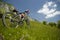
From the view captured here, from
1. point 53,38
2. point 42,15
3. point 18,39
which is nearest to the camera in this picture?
point 18,39

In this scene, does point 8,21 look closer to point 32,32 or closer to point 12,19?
point 12,19

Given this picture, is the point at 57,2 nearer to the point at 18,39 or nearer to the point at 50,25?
the point at 50,25

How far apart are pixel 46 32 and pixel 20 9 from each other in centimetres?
47

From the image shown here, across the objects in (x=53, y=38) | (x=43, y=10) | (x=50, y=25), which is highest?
(x=43, y=10)

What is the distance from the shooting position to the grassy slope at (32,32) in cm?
241

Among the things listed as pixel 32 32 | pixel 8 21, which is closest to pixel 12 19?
pixel 8 21

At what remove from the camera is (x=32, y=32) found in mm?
2523

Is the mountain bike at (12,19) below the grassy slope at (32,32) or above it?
above

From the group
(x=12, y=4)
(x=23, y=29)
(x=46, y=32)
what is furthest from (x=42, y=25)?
(x=12, y=4)

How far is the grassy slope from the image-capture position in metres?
2.41

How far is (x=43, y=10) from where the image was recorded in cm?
274

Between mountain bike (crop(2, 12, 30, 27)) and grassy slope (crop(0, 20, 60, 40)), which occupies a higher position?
mountain bike (crop(2, 12, 30, 27))

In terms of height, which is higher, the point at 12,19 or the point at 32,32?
the point at 12,19

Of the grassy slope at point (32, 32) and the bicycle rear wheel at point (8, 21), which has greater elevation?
the bicycle rear wheel at point (8, 21)
